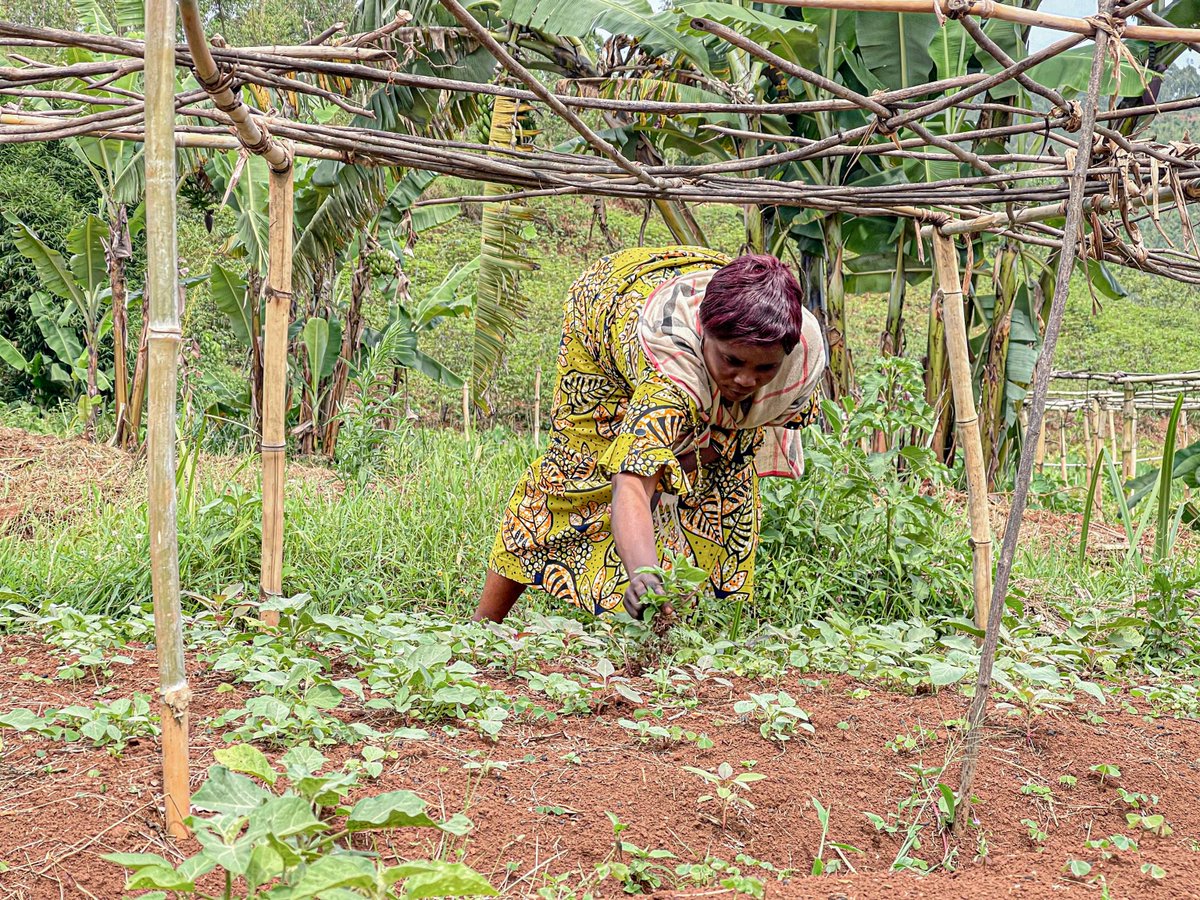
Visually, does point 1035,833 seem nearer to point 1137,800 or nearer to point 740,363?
point 1137,800

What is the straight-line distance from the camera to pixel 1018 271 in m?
6.36

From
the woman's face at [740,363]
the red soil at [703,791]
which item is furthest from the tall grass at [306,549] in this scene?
the woman's face at [740,363]

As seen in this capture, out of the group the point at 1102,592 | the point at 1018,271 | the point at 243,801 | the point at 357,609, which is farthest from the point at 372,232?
the point at 243,801

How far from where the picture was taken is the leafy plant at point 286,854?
112 cm

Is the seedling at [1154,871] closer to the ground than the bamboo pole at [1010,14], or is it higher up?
closer to the ground

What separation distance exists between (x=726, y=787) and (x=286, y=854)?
36.6 inches

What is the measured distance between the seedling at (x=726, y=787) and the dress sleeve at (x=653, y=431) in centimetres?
85

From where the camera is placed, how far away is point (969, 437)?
10.8 feet

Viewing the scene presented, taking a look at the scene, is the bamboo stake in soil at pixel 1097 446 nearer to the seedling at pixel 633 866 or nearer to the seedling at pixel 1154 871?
the seedling at pixel 1154 871

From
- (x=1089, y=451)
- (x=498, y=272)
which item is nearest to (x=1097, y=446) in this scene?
(x=1089, y=451)

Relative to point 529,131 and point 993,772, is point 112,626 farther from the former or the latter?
point 529,131

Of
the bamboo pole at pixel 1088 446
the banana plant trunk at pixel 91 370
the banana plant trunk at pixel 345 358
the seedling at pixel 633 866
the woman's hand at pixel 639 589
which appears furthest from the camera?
the bamboo pole at pixel 1088 446

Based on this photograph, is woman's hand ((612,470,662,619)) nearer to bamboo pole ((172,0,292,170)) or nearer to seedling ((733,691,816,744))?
seedling ((733,691,816,744))

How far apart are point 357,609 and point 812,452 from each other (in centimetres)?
177
